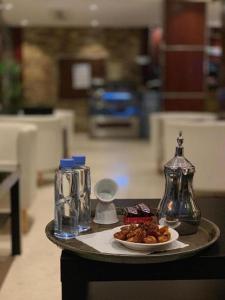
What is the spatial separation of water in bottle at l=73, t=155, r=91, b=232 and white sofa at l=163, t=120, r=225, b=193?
304 centimetres

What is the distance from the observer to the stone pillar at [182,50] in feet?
26.3

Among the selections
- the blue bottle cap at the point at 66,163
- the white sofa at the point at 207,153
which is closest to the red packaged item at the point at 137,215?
the blue bottle cap at the point at 66,163

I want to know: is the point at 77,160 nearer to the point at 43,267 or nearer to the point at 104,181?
the point at 104,181

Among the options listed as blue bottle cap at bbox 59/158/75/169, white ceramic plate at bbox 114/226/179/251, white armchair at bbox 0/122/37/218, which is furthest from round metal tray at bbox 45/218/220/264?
white armchair at bbox 0/122/37/218

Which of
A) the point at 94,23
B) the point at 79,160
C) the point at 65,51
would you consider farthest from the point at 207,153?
the point at 65,51

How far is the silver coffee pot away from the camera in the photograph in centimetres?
195

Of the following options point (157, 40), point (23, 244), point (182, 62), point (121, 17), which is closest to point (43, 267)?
point (23, 244)

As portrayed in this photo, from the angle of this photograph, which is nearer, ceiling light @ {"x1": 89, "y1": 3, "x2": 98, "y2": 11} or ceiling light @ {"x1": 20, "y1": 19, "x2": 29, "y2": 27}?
ceiling light @ {"x1": 89, "y1": 3, "x2": 98, "y2": 11}

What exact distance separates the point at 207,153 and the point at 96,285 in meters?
3.09

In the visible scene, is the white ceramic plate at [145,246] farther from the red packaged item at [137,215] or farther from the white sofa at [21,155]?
the white sofa at [21,155]

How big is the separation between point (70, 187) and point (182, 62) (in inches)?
258

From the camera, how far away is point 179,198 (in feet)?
6.45

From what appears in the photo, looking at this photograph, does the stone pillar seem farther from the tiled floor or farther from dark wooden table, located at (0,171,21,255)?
dark wooden table, located at (0,171,21,255)

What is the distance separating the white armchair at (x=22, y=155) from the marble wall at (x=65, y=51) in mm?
8186
